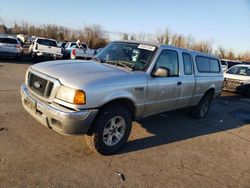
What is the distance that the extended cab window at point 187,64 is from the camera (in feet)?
19.5

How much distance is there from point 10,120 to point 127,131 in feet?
8.20

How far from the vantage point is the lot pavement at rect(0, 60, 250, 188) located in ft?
11.8

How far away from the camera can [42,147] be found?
429 centimetres

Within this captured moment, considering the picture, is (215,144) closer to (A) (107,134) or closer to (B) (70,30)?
(A) (107,134)

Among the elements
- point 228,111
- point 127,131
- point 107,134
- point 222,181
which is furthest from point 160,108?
point 228,111

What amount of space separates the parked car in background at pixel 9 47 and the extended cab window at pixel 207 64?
12.6 m

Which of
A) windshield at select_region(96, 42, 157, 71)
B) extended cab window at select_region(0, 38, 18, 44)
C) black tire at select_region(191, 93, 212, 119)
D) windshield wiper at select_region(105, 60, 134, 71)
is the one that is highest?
windshield at select_region(96, 42, 157, 71)

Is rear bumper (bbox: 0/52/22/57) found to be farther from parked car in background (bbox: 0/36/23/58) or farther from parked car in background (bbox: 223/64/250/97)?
parked car in background (bbox: 223/64/250/97)

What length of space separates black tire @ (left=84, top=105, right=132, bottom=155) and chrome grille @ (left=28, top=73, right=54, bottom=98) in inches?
34.5

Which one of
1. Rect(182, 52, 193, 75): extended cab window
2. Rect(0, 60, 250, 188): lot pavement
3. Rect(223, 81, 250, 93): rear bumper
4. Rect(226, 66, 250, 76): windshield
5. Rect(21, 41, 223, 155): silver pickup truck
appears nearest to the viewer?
Rect(0, 60, 250, 188): lot pavement

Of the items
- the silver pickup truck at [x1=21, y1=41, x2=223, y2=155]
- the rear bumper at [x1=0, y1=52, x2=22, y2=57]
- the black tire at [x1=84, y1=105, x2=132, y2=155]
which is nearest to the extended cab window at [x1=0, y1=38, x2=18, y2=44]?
the rear bumper at [x1=0, y1=52, x2=22, y2=57]

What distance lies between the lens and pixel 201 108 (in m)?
7.36

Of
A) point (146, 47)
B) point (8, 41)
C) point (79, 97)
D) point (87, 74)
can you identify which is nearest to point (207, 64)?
point (146, 47)

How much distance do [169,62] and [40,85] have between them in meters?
2.65
